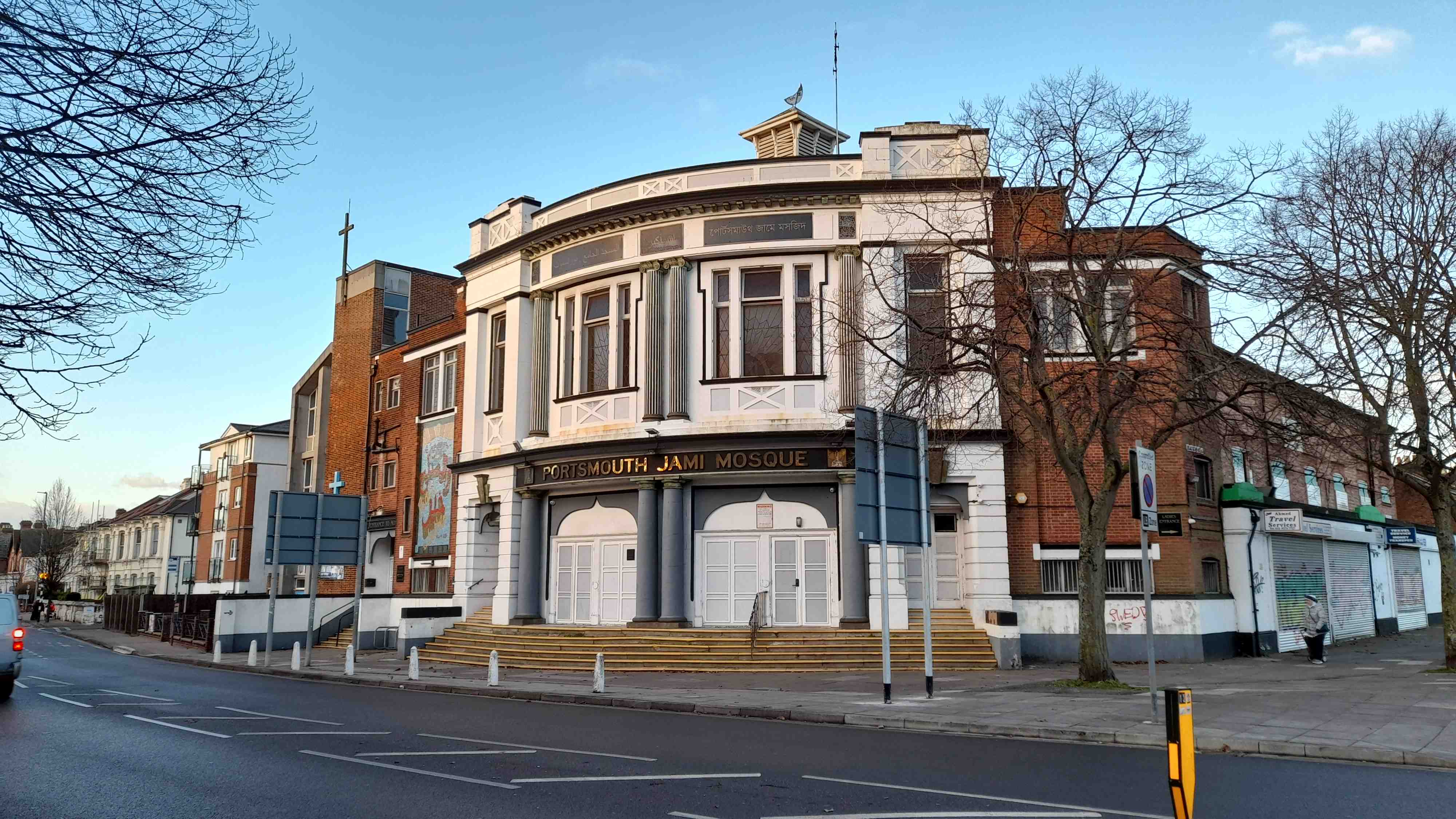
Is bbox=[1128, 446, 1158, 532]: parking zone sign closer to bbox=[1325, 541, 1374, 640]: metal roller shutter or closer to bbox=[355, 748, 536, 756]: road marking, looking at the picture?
bbox=[355, 748, 536, 756]: road marking

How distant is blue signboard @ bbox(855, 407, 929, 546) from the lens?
15938mm

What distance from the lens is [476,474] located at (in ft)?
97.7

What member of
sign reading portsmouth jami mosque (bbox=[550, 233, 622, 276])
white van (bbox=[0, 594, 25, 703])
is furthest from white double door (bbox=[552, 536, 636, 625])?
white van (bbox=[0, 594, 25, 703])

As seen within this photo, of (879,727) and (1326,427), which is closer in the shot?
(879,727)

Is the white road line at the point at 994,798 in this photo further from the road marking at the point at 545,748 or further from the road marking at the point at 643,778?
the road marking at the point at 545,748

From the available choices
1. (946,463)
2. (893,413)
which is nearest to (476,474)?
(946,463)

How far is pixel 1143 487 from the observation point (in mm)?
13656

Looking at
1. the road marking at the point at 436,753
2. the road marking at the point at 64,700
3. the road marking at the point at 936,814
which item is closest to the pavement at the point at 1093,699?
the road marking at the point at 936,814

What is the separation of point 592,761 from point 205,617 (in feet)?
88.3

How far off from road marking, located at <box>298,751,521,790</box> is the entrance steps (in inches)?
425

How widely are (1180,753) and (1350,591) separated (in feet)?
94.3

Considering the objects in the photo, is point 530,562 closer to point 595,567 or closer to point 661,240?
point 595,567

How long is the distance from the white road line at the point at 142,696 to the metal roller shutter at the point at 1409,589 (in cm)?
3483

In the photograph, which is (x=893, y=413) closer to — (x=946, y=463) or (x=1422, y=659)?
(x=946, y=463)
